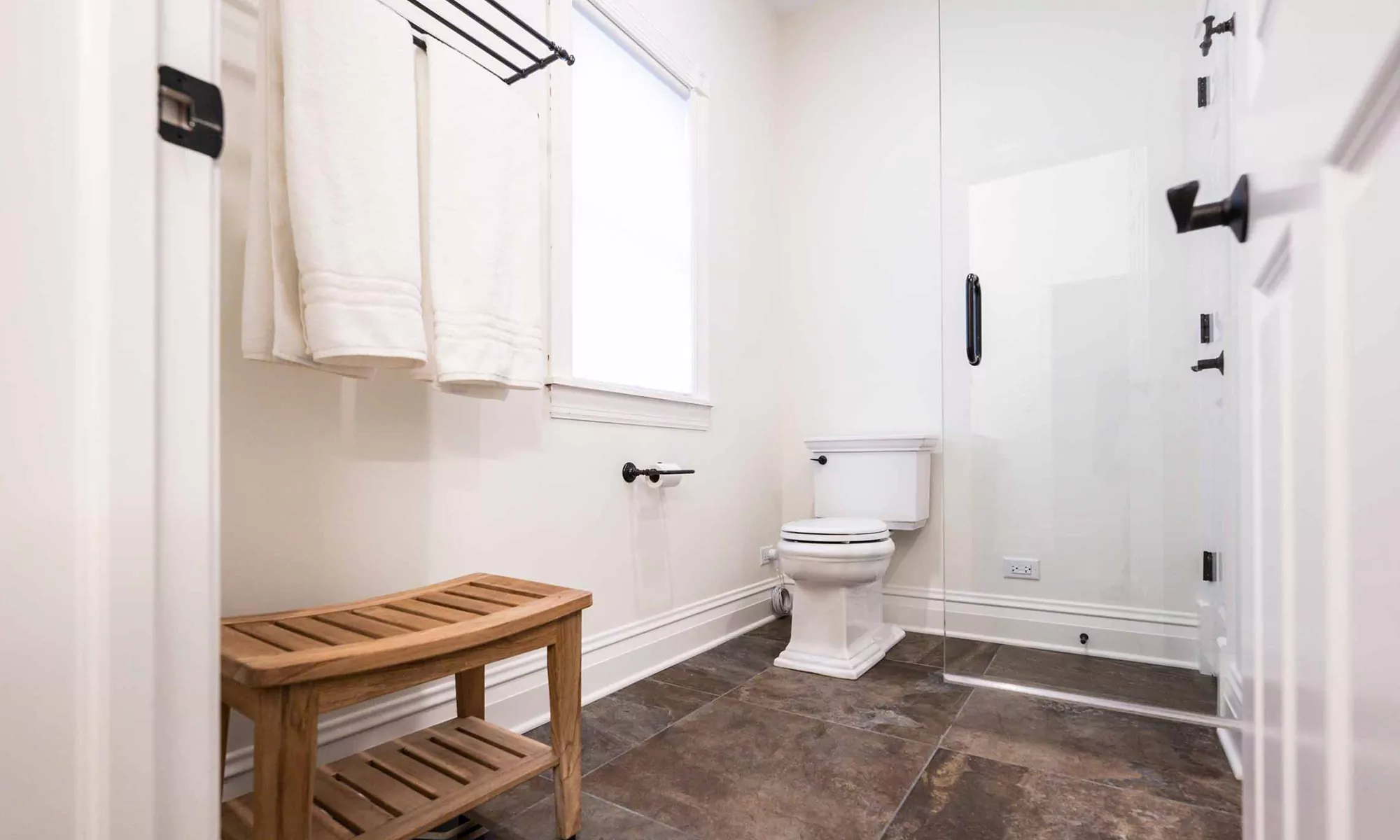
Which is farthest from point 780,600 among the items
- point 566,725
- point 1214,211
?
point 1214,211

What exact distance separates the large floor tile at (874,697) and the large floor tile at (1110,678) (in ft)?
0.81

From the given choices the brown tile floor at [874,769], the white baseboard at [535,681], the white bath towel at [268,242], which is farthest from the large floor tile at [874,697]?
the white bath towel at [268,242]

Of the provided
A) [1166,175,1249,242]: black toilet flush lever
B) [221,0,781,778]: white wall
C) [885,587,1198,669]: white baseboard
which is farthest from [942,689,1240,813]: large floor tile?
[1166,175,1249,242]: black toilet flush lever

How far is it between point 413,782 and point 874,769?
101 cm

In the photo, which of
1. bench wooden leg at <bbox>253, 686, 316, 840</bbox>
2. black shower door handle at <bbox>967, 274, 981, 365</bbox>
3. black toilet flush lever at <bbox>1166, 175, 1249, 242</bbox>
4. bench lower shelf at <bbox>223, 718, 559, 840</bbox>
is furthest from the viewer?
black shower door handle at <bbox>967, 274, 981, 365</bbox>

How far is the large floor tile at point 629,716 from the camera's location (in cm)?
167

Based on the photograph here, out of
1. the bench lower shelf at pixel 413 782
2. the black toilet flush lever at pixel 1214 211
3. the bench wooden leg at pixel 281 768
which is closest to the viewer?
the black toilet flush lever at pixel 1214 211

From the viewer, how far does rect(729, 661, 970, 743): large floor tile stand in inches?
71.9

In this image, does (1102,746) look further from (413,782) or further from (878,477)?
(413,782)

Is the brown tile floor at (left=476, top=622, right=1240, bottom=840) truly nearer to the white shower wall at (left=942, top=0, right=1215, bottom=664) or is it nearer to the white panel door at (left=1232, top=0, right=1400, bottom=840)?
the white shower wall at (left=942, top=0, right=1215, bottom=664)

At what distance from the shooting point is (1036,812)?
1375mm

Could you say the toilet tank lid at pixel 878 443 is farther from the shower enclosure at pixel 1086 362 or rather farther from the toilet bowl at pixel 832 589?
the toilet bowl at pixel 832 589

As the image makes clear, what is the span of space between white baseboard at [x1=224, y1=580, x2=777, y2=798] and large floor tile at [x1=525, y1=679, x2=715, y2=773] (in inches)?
1.8

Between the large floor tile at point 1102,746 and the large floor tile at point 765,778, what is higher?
the large floor tile at point 765,778
